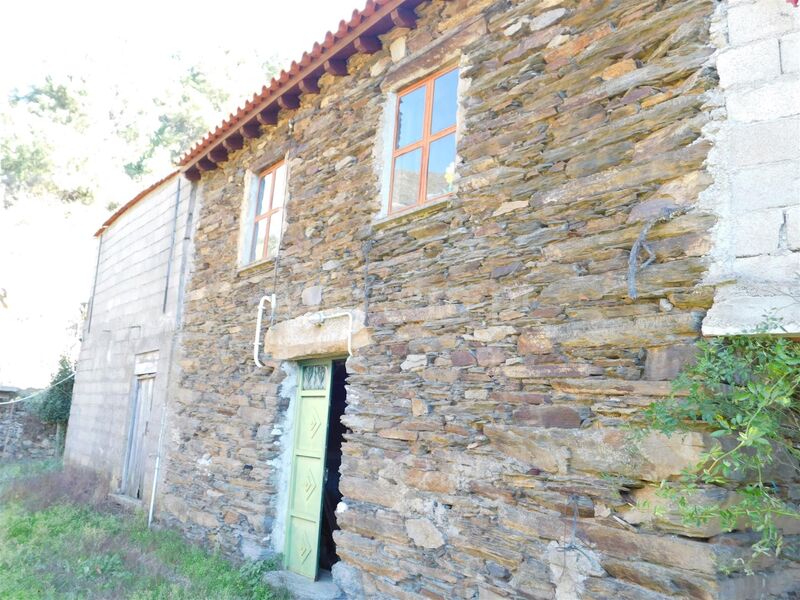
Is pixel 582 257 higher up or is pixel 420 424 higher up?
pixel 582 257

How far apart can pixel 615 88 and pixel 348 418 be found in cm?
299

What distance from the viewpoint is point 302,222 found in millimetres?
6020

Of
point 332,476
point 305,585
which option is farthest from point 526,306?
point 332,476

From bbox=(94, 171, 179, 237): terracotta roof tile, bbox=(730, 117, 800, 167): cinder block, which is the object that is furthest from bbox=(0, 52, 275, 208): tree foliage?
bbox=(730, 117, 800, 167): cinder block

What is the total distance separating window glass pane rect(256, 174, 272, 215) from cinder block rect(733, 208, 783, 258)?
4.99 metres

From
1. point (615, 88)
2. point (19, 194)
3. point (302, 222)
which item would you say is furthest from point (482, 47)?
point (19, 194)

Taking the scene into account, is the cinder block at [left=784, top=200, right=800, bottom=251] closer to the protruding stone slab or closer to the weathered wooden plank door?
the protruding stone slab

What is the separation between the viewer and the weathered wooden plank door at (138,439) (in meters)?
8.28

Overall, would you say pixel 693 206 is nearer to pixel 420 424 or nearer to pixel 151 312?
pixel 420 424

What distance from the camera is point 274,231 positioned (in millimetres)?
6668

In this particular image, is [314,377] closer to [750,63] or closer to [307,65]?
[307,65]

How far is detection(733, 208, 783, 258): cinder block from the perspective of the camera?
290 centimetres

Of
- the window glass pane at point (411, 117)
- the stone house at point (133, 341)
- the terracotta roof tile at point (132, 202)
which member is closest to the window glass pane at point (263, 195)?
the stone house at point (133, 341)

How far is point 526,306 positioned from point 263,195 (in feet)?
13.7
